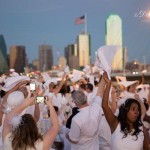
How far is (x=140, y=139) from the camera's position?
4.95 metres

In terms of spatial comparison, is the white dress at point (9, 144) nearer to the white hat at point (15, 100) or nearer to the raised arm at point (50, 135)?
the raised arm at point (50, 135)

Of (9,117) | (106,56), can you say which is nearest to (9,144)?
(9,117)

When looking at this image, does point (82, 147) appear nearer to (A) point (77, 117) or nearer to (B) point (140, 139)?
(A) point (77, 117)

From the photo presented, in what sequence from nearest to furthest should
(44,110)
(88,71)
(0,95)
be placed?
(44,110)
(0,95)
(88,71)

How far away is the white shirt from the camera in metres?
5.59

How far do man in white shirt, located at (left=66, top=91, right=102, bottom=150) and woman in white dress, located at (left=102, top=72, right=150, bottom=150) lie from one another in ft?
2.04

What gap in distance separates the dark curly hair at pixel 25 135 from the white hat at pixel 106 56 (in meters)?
1.71

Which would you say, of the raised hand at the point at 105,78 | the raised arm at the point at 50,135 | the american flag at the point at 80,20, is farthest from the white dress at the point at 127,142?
the american flag at the point at 80,20

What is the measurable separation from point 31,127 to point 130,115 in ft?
4.98

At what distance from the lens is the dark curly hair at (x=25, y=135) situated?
3908 millimetres

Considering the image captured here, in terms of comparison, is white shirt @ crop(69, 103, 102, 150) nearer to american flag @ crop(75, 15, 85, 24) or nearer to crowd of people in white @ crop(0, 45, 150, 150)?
crowd of people in white @ crop(0, 45, 150, 150)

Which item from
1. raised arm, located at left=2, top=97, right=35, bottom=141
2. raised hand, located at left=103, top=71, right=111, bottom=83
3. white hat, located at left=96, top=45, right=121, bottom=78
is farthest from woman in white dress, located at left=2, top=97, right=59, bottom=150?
white hat, located at left=96, top=45, right=121, bottom=78

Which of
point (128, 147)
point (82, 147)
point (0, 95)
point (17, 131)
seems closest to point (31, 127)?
point (17, 131)

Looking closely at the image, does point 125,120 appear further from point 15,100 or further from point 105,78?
point 15,100
